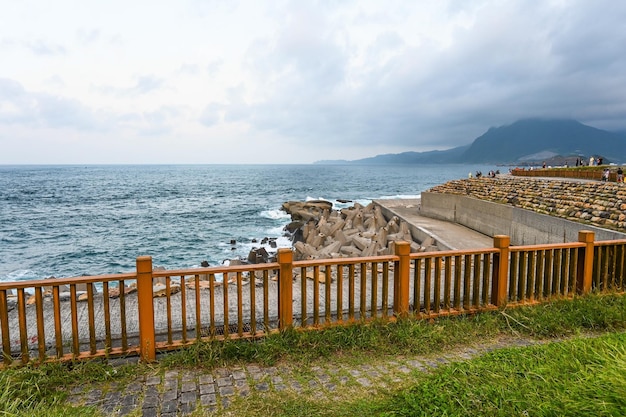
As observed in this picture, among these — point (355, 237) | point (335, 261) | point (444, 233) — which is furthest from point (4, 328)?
point (444, 233)

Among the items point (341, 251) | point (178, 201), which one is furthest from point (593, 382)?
point (178, 201)

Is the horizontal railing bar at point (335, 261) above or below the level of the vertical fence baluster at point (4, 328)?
above

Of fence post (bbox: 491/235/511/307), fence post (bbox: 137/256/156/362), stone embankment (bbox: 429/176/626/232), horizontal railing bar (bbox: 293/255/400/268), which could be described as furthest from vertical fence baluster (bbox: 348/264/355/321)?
stone embankment (bbox: 429/176/626/232)

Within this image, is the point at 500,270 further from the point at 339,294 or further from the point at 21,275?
the point at 21,275

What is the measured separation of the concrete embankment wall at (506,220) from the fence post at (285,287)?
909 centimetres

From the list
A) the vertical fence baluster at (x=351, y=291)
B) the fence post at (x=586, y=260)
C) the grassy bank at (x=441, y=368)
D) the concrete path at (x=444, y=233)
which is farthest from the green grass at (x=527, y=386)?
the concrete path at (x=444, y=233)

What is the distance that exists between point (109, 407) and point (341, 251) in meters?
12.7

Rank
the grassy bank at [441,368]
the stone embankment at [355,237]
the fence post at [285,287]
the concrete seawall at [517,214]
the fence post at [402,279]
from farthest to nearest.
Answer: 1. the stone embankment at [355,237]
2. the concrete seawall at [517,214]
3. the fence post at [402,279]
4. the fence post at [285,287]
5. the grassy bank at [441,368]

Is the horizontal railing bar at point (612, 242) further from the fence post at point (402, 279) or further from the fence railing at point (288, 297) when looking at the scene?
the fence post at point (402, 279)

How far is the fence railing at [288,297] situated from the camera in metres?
4.60

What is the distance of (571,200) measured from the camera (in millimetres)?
14227

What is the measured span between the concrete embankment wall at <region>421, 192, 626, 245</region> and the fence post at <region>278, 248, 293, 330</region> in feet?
29.8

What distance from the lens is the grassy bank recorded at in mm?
3158

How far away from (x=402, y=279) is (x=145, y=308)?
3264 mm
